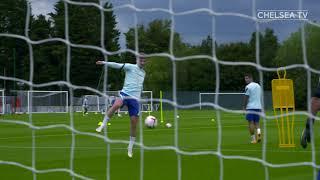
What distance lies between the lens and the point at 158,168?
354 inches

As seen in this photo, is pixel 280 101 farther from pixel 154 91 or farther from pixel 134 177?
pixel 154 91

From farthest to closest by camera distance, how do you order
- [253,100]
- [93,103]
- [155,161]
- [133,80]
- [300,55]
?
[93,103] < [300,55] < [253,100] < [133,80] < [155,161]

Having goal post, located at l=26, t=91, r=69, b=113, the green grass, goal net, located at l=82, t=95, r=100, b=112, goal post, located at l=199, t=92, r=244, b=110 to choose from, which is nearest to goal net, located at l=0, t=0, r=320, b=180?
the green grass

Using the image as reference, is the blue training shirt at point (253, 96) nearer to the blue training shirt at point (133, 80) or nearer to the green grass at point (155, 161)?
the green grass at point (155, 161)

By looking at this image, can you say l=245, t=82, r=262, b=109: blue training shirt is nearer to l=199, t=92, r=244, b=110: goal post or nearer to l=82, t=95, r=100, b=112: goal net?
l=82, t=95, r=100, b=112: goal net

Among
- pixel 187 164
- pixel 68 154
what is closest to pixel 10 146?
pixel 68 154

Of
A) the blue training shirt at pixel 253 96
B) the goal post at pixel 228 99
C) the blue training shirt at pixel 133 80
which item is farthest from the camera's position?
the goal post at pixel 228 99

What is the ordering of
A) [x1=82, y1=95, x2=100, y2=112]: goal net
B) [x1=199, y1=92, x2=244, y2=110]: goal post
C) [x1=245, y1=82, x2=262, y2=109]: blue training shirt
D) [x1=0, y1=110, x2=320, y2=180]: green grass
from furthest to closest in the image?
[x1=199, y1=92, x2=244, y2=110]: goal post, [x1=82, y1=95, x2=100, y2=112]: goal net, [x1=245, y1=82, x2=262, y2=109]: blue training shirt, [x1=0, y1=110, x2=320, y2=180]: green grass

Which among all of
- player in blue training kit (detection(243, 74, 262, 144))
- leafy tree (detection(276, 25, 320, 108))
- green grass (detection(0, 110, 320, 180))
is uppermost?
leafy tree (detection(276, 25, 320, 108))

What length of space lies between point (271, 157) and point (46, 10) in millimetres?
5121

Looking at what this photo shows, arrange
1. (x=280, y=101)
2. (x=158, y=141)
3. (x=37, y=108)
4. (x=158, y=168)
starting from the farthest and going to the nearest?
(x=37, y=108) → (x=158, y=141) → (x=280, y=101) → (x=158, y=168)

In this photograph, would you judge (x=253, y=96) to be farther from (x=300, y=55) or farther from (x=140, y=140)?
(x=140, y=140)

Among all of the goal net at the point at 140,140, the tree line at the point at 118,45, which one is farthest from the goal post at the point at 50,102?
the goal net at the point at 140,140

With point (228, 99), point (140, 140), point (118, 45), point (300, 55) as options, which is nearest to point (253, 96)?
point (300, 55)
